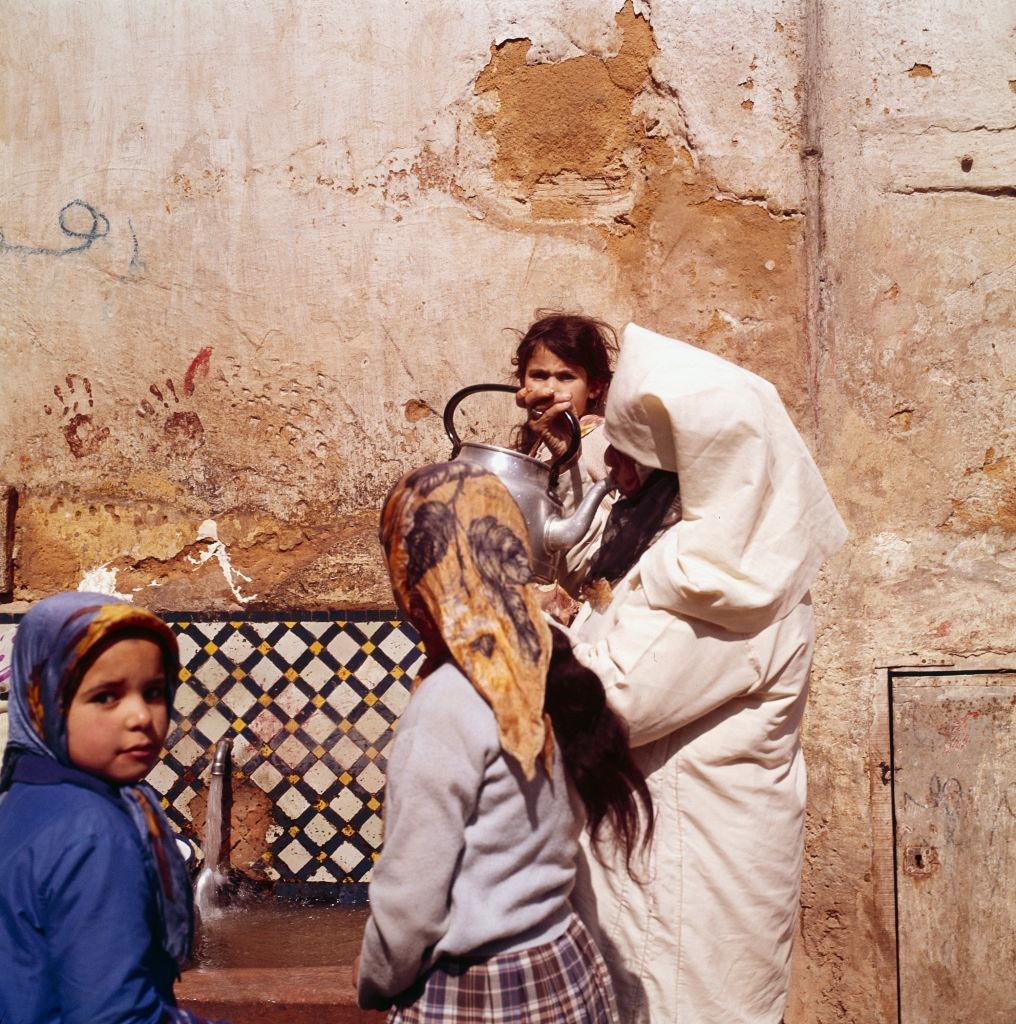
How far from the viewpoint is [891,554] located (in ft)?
12.7

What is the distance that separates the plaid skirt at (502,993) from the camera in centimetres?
181

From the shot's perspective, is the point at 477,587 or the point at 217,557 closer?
the point at 477,587

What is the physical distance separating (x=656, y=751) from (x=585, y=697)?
393mm

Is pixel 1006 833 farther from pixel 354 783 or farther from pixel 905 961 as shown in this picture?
pixel 354 783

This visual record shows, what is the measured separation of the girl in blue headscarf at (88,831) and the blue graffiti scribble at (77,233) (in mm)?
2528

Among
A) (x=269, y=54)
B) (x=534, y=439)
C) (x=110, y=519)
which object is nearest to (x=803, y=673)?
(x=534, y=439)

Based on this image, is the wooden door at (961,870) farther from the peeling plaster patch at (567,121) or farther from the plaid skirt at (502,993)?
the plaid skirt at (502,993)

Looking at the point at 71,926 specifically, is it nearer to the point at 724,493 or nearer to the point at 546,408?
the point at 724,493

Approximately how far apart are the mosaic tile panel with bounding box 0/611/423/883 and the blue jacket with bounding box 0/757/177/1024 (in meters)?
2.16

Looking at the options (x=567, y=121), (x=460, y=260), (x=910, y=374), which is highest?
(x=567, y=121)

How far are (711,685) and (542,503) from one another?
0.62 metres

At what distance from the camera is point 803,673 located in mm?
2467

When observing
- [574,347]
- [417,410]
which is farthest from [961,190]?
[417,410]

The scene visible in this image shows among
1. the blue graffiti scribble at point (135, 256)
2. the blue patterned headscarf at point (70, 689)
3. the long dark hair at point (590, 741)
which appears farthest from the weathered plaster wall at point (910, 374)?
the blue patterned headscarf at point (70, 689)
